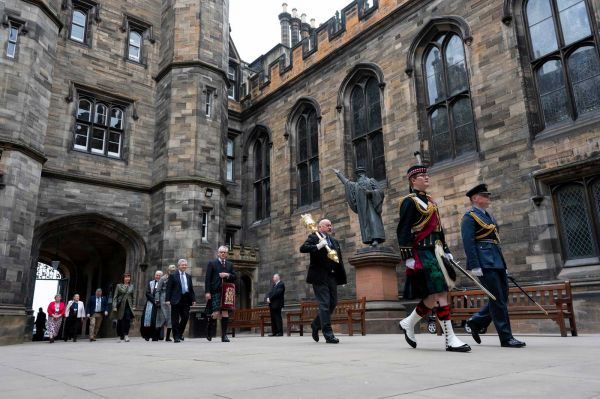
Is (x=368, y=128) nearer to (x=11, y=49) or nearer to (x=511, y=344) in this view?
(x=11, y=49)

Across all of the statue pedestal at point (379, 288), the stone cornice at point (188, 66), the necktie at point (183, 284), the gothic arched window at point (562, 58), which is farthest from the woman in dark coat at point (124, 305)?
the gothic arched window at point (562, 58)

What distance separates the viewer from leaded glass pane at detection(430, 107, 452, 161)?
12180 mm

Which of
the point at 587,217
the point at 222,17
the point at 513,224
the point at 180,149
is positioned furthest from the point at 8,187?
the point at 587,217

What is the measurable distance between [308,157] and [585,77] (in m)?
8.91

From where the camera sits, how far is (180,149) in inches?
607

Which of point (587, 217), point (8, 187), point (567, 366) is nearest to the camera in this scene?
point (567, 366)

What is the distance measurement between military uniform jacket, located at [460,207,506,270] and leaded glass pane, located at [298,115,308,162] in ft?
39.8

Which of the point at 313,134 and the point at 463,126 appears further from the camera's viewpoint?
the point at 313,134

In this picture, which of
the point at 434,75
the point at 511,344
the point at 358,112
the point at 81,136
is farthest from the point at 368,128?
the point at 511,344

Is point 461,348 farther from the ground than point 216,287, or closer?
closer

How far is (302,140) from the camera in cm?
1717

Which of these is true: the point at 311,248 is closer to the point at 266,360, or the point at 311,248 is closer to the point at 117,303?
the point at 266,360

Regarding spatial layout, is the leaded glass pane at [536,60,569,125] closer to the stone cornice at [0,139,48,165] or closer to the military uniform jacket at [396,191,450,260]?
the military uniform jacket at [396,191,450,260]

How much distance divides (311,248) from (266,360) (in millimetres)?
2649
